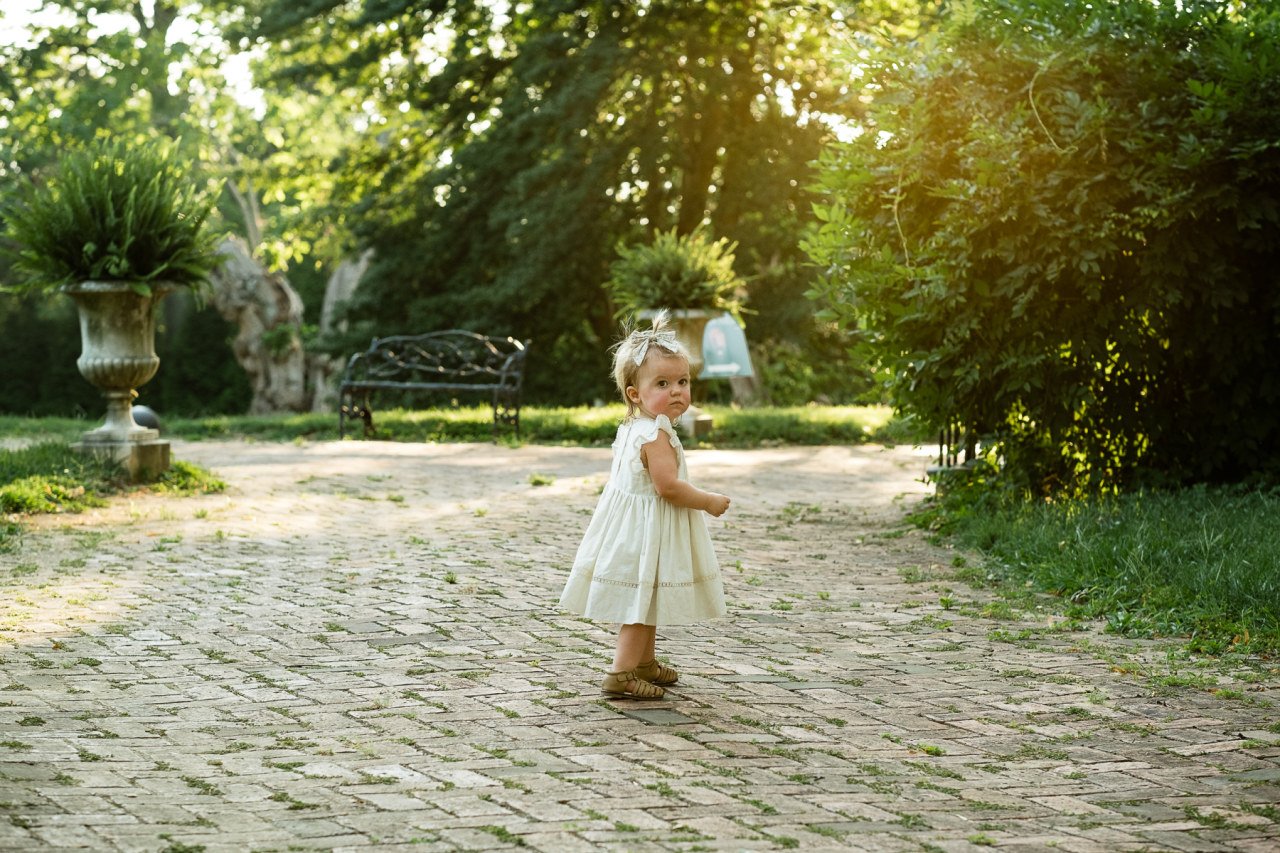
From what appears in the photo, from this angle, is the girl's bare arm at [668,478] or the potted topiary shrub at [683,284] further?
the potted topiary shrub at [683,284]

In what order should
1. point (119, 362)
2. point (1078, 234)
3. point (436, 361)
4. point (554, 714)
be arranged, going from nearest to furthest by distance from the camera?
point (554, 714) < point (1078, 234) < point (119, 362) < point (436, 361)

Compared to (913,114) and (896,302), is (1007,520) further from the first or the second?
(913,114)

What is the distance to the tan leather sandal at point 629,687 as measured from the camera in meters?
4.64

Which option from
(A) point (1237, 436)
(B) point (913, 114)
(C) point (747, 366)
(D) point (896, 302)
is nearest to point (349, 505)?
(D) point (896, 302)

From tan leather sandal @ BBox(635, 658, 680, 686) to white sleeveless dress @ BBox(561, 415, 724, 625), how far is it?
21cm

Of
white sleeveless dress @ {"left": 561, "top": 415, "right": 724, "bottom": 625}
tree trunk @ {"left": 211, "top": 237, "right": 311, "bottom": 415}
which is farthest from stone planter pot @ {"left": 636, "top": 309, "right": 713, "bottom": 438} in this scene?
tree trunk @ {"left": 211, "top": 237, "right": 311, "bottom": 415}

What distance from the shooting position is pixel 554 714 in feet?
14.6

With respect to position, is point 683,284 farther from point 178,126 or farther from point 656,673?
point 178,126

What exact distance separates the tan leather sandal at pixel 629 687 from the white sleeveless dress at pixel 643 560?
0.19m

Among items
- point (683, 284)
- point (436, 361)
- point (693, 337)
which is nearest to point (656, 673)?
point (683, 284)

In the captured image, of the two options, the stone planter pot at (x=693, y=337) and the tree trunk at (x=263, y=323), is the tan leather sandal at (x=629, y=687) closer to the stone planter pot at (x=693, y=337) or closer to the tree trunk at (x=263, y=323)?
the stone planter pot at (x=693, y=337)

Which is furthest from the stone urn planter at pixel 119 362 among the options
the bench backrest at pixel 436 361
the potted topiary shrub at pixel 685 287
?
the potted topiary shrub at pixel 685 287

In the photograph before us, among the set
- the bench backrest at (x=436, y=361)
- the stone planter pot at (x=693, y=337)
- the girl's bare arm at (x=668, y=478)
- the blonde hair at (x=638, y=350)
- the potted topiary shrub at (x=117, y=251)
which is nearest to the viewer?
the girl's bare arm at (x=668, y=478)

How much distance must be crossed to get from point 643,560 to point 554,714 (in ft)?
1.98
